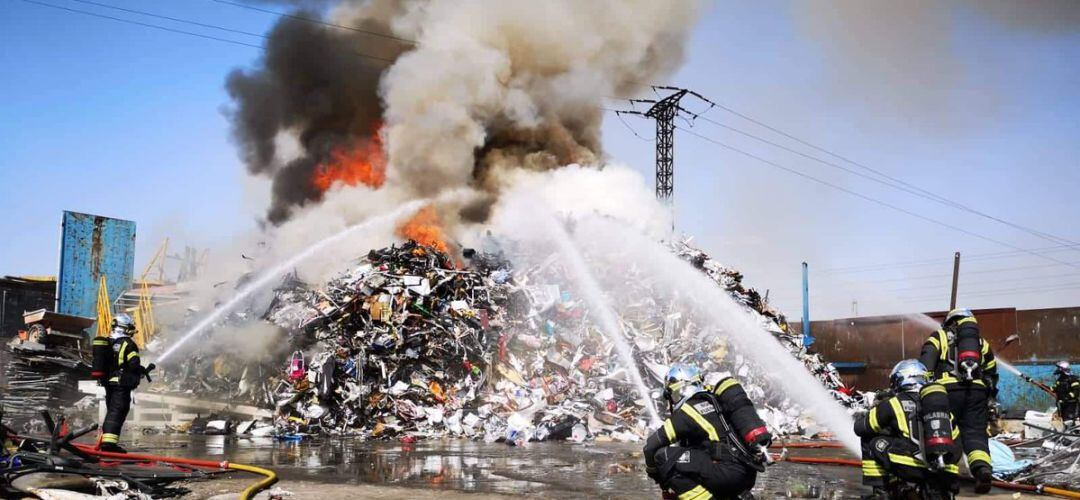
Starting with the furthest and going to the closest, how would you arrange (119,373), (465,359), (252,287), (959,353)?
(252,287)
(465,359)
(119,373)
(959,353)

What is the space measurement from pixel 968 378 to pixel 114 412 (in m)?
8.98

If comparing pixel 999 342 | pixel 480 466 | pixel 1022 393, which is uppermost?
pixel 999 342

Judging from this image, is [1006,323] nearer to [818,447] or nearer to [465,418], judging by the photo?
[818,447]

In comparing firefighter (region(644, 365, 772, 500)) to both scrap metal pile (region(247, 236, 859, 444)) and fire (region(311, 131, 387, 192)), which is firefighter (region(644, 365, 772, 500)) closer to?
scrap metal pile (region(247, 236, 859, 444))

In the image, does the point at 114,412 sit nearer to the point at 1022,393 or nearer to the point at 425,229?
the point at 425,229

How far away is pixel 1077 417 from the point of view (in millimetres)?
15258

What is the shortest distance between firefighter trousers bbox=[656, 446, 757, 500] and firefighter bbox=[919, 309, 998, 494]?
267 cm

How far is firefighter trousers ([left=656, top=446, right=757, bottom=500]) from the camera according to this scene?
483 centimetres

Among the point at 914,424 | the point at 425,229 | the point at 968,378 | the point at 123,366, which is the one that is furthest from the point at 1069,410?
the point at 425,229

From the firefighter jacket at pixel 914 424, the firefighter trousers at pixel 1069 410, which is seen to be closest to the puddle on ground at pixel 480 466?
the firefighter jacket at pixel 914 424

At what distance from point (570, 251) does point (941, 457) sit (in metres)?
16.4

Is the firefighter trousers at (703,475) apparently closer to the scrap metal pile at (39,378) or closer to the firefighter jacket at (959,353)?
the firefighter jacket at (959,353)

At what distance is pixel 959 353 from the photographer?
7.41m

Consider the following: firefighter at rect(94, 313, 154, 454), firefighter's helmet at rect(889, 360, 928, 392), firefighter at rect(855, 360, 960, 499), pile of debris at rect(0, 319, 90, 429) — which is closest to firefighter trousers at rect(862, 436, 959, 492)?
firefighter at rect(855, 360, 960, 499)
